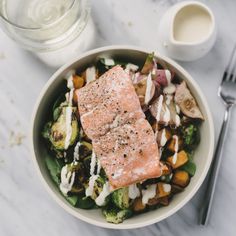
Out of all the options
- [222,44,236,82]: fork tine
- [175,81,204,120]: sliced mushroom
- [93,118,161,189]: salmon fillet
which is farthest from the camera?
[222,44,236,82]: fork tine

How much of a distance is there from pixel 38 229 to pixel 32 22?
552mm

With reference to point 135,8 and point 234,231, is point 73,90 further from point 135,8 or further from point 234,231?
point 234,231

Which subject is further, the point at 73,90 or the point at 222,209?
the point at 222,209

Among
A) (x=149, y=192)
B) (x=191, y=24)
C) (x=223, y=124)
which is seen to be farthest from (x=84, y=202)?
(x=191, y=24)

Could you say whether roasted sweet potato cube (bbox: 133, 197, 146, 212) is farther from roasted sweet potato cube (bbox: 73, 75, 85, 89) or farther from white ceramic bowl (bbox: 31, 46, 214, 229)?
Answer: roasted sweet potato cube (bbox: 73, 75, 85, 89)

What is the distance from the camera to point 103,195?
1.25 meters

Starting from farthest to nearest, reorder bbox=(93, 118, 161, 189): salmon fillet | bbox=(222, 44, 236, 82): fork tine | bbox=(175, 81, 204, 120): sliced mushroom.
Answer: bbox=(222, 44, 236, 82): fork tine, bbox=(175, 81, 204, 120): sliced mushroom, bbox=(93, 118, 161, 189): salmon fillet

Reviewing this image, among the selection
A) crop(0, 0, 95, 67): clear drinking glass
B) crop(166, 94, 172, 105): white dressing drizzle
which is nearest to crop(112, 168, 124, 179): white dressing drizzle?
crop(166, 94, 172, 105): white dressing drizzle

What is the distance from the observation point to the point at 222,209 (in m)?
1.39

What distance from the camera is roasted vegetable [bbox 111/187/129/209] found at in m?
1.25

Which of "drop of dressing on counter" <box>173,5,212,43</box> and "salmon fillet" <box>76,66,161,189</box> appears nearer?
"salmon fillet" <box>76,66,161,189</box>

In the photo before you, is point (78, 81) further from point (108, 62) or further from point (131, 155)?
point (131, 155)

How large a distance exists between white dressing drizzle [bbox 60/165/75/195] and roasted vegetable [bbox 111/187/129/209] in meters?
0.11

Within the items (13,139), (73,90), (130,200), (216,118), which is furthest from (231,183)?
(13,139)
